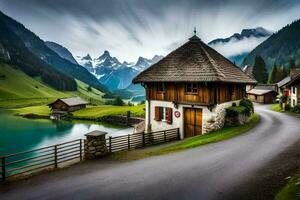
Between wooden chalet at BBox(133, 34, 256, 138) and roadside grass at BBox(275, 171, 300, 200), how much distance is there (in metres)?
13.0

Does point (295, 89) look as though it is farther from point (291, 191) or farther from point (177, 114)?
point (291, 191)

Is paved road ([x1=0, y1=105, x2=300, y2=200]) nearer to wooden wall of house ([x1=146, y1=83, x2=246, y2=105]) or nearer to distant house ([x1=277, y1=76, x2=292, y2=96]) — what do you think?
wooden wall of house ([x1=146, y1=83, x2=246, y2=105])

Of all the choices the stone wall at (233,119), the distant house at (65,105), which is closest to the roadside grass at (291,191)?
the stone wall at (233,119)

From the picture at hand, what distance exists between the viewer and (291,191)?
9398 mm

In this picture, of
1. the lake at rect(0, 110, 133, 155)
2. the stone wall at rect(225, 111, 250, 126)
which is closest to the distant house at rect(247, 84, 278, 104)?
the lake at rect(0, 110, 133, 155)

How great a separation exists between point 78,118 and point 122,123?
778 inches

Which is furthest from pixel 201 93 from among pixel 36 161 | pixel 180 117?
pixel 36 161

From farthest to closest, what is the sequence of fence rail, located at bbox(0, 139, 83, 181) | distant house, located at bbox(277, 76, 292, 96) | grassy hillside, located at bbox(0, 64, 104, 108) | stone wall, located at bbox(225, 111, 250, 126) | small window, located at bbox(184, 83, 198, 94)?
grassy hillside, located at bbox(0, 64, 104, 108) < distant house, located at bbox(277, 76, 292, 96) < stone wall, located at bbox(225, 111, 250, 126) < small window, located at bbox(184, 83, 198, 94) < fence rail, located at bbox(0, 139, 83, 181)

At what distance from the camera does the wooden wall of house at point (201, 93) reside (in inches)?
938

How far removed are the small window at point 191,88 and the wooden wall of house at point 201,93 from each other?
0.24 meters

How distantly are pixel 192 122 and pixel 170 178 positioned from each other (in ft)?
47.1

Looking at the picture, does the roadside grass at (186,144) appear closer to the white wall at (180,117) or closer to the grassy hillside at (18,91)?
the white wall at (180,117)

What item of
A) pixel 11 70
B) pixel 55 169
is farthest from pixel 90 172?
pixel 11 70

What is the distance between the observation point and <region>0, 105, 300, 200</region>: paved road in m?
10.5
